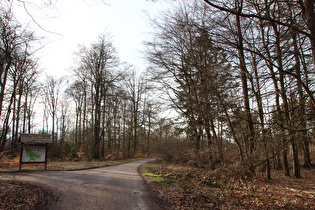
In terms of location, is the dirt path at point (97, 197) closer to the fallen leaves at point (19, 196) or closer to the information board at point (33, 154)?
the fallen leaves at point (19, 196)

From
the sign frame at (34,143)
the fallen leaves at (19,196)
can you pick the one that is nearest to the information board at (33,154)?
the sign frame at (34,143)

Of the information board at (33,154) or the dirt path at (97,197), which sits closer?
the dirt path at (97,197)

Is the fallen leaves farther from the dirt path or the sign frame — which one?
the sign frame

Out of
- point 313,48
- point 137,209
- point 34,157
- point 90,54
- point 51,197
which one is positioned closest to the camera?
point 313,48

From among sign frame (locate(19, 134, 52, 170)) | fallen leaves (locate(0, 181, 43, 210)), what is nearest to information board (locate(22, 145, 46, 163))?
sign frame (locate(19, 134, 52, 170))

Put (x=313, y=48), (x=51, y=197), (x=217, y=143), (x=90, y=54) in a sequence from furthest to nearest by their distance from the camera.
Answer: (x=90, y=54) < (x=217, y=143) < (x=51, y=197) < (x=313, y=48)

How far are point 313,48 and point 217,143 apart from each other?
5.84 meters

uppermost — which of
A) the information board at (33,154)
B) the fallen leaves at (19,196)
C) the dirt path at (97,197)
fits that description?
the information board at (33,154)

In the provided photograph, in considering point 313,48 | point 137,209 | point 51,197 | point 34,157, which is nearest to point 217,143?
point 137,209

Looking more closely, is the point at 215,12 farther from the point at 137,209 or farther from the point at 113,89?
the point at 113,89

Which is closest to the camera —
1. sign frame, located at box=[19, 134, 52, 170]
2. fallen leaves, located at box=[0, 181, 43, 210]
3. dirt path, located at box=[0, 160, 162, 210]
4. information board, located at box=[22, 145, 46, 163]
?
fallen leaves, located at box=[0, 181, 43, 210]

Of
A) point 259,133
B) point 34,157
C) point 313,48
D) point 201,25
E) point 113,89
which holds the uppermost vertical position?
point 113,89

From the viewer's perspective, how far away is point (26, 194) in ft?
21.2

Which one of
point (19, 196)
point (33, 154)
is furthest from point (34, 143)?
point (19, 196)
